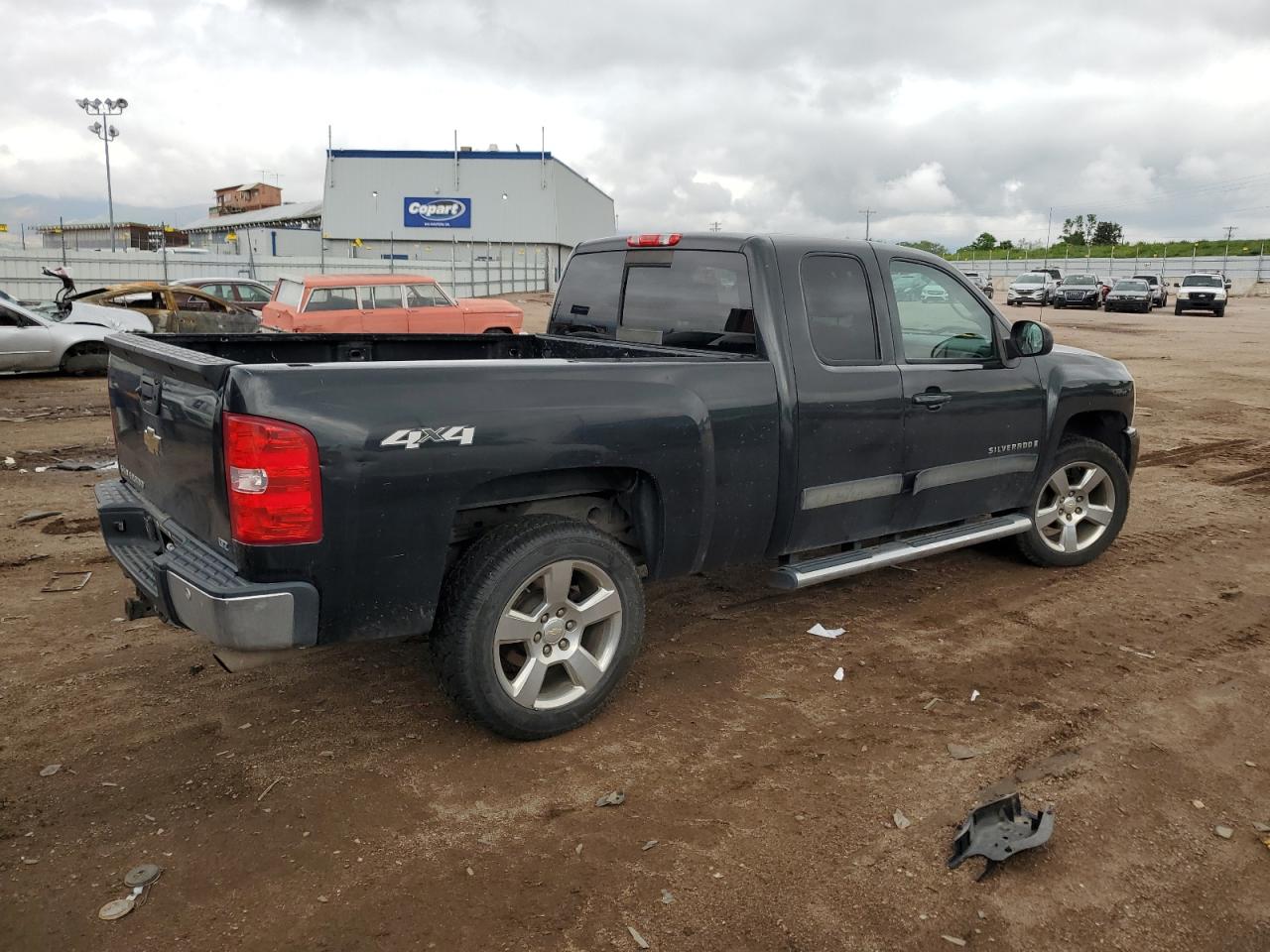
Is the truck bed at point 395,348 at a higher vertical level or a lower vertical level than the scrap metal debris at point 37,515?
higher

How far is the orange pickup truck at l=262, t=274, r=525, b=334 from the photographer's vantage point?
50.7 ft

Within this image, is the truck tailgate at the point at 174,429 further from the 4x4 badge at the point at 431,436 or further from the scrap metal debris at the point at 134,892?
the scrap metal debris at the point at 134,892

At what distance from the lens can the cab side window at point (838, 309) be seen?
4414 millimetres

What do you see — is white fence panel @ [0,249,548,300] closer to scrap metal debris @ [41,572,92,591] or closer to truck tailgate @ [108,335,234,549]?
scrap metal debris @ [41,572,92,591]

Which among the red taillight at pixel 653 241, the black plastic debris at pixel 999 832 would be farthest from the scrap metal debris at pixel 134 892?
the red taillight at pixel 653 241

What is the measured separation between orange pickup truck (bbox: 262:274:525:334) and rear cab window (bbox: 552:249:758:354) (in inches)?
411

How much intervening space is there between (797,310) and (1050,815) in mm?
2288

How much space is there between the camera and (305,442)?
300 cm

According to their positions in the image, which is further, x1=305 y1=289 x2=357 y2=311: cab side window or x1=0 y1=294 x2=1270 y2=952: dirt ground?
x1=305 y1=289 x2=357 y2=311: cab side window

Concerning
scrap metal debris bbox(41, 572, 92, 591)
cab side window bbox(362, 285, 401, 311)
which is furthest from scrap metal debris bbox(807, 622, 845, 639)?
cab side window bbox(362, 285, 401, 311)

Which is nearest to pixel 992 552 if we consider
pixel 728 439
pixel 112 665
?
pixel 728 439

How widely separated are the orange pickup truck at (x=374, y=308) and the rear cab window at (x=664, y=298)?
10434mm

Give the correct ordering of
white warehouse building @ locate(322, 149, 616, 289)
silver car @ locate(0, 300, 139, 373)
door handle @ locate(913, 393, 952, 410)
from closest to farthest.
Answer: door handle @ locate(913, 393, 952, 410)
silver car @ locate(0, 300, 139, 373)
white warehouse building @ locate(322, 149, 616, 289)

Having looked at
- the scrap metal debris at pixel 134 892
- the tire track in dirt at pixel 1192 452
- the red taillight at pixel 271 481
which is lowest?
the scrap metal debris at pixel 134 892
